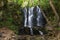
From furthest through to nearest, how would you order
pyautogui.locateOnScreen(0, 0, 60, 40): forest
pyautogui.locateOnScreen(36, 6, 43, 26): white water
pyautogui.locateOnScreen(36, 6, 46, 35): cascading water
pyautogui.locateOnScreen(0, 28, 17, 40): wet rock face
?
pyautogui.locateOnScreen(36, 6, 43, 26): white water, pyautogui.locateOnScreen(36, 6, 46, 35): cascading water, pyautogui.locateOnScreen(0, 0, 60, 40): forest, pyautogui.locateOnScreen(0, 28, 17, 40): wet rock face

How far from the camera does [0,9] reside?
40.9 ft

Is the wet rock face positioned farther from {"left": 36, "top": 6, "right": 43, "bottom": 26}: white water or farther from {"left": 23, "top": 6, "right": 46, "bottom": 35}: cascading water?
{"left": 36, "top": 6, "right": 43, "bottom": 26}: white water

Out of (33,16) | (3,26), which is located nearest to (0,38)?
(3,26)

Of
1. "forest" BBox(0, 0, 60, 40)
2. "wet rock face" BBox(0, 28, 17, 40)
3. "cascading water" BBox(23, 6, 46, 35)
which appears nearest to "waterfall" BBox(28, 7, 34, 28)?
"cascading water" BBox(23, 6, 46, 35)

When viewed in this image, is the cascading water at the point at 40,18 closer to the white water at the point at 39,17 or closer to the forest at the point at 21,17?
the white water at the point at 39,17

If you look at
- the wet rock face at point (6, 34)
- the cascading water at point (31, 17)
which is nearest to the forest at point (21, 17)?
the wet rock face at point (6, 34)

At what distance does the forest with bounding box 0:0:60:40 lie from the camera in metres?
11.0

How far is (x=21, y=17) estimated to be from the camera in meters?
12.7

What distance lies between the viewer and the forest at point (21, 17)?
1097 cm

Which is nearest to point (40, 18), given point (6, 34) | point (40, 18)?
point (40, 18)

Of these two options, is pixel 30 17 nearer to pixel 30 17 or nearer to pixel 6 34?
pixel 30 17

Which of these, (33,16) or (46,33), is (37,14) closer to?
(33,16)

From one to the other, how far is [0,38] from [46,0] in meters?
3.75

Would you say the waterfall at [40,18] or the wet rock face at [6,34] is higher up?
the waterfall at [40,18]
